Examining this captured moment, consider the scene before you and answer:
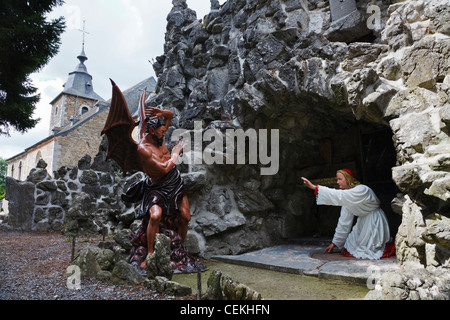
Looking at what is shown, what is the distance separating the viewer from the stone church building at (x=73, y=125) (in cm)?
1730

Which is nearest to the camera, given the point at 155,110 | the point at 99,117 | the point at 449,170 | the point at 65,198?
the point at 449,170

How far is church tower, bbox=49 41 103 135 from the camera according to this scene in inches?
1014

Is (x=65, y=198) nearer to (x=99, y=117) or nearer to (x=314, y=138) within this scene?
(x=314, y=138)

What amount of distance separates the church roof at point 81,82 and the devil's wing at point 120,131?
1044 inches

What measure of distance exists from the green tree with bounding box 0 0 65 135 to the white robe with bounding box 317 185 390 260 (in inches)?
219

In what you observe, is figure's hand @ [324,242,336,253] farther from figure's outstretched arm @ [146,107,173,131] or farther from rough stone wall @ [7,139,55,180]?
rough stone wall @ [7,139,55,180]

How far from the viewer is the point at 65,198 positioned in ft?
23.0

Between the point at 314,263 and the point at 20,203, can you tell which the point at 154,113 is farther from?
the point at 20,203

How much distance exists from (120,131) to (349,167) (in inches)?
162

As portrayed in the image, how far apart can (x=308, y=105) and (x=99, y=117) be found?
16.9 meters

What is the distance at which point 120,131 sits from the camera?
144 inches

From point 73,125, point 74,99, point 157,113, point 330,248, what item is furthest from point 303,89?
point 74,99

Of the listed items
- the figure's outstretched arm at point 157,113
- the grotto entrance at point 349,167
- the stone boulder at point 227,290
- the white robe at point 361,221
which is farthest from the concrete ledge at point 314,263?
the figure's outstretched arm at point 157,113

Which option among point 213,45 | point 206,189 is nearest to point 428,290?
point 206,189
